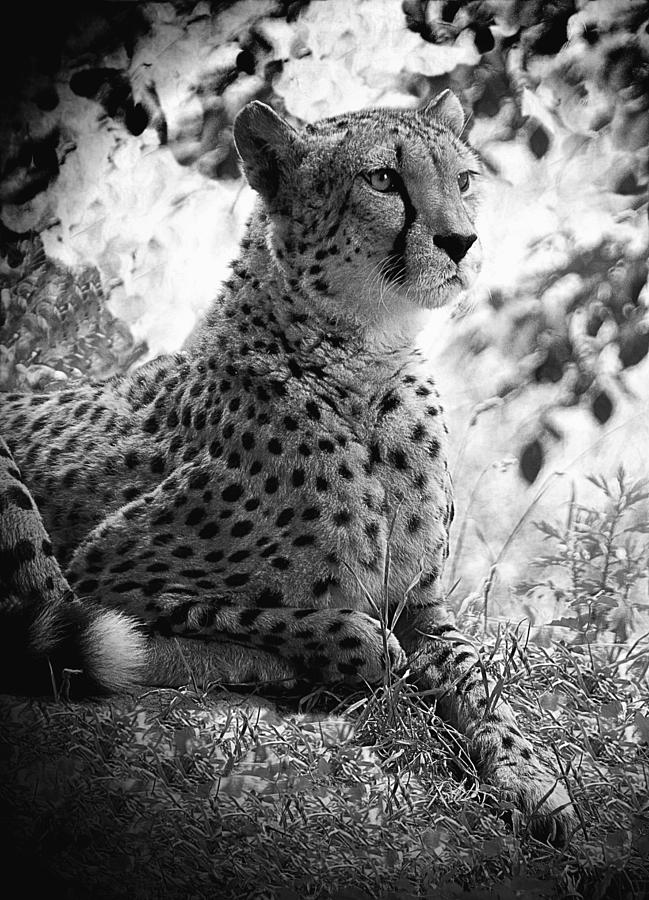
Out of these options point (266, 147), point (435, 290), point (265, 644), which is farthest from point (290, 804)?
point (266, 147)

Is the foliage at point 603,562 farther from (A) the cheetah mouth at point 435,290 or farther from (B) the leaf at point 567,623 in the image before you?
(A) the cheetah mouth at point 435,290

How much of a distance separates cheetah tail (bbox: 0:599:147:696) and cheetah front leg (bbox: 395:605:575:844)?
56cm

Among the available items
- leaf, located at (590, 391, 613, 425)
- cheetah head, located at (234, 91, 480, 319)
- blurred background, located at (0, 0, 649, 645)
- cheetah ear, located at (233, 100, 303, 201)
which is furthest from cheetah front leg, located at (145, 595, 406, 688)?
leaf, located at (590, 391, 613, 425)

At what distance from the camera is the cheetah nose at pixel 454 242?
6.24ft

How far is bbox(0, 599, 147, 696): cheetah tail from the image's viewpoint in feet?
5.37

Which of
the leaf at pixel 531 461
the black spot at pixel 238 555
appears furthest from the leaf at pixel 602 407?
the black spot at pixel 238 555

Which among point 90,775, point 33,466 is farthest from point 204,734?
point 33,466

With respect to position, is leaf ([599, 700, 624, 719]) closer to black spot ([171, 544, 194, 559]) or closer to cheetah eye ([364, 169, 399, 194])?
black spot ([171, 544, 194, 559])

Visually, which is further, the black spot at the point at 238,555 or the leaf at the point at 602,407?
the leaf at the point at 602,407

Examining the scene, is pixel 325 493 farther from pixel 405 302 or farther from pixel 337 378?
pixel 405 302

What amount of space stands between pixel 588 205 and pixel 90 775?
242 centimetres

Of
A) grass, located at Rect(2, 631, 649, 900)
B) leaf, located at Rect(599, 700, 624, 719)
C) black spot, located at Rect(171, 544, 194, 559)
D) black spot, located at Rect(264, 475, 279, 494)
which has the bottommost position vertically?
grass, located at Rect(2, 631, 649, 900)

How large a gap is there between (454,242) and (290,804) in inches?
40.1

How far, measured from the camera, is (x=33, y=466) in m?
2.22
